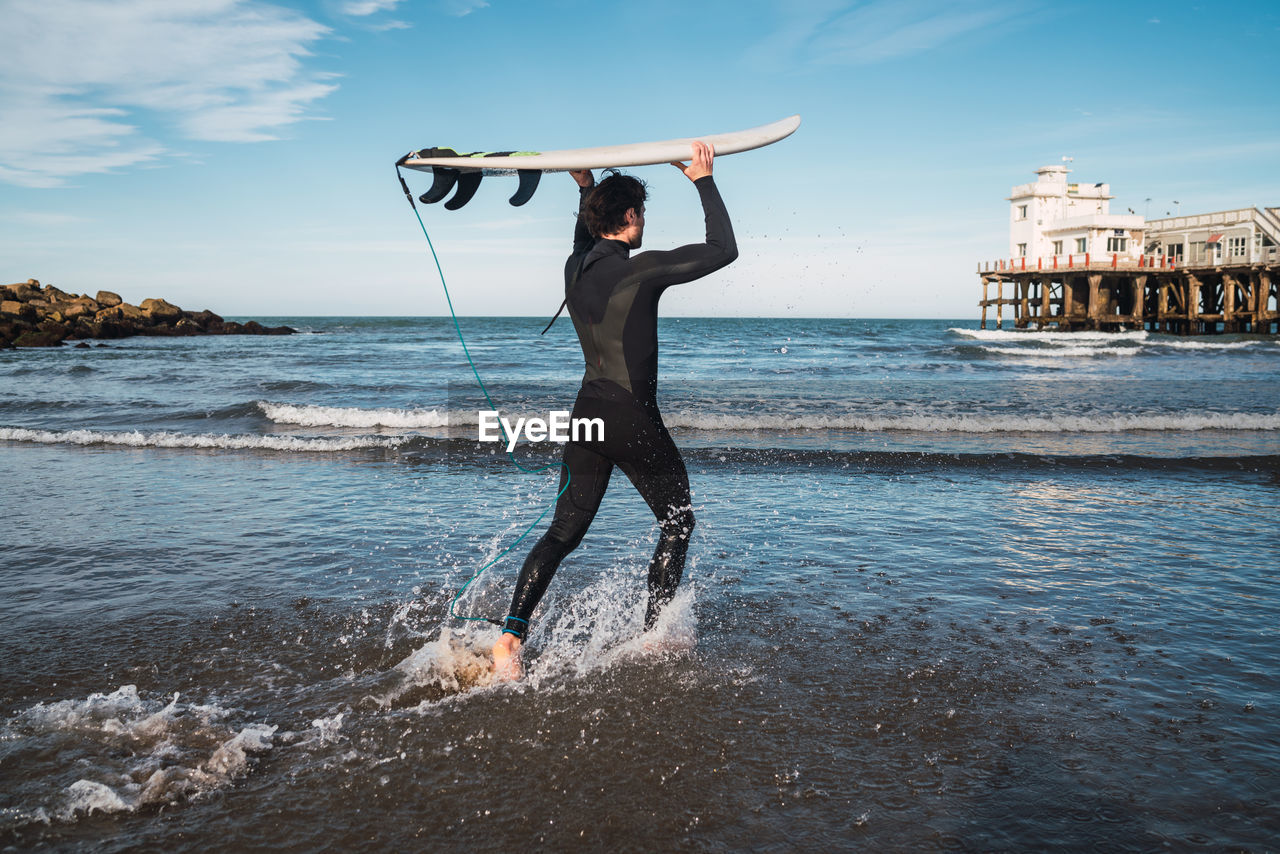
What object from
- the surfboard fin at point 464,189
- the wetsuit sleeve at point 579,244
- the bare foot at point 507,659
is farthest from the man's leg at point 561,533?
the surfboard fin at point 464,189

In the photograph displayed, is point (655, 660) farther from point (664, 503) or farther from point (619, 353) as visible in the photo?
point (619, 353)

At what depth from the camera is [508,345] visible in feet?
127

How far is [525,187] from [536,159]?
5.9 inches

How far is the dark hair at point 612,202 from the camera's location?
11.3 feet

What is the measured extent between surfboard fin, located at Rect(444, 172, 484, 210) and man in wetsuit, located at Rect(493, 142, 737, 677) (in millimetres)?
571

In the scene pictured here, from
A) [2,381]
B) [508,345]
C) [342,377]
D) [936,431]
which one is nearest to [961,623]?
[936,431]

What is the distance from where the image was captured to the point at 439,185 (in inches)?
147

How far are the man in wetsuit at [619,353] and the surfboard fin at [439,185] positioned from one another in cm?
63

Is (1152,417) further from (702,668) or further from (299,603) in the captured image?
(299,603)

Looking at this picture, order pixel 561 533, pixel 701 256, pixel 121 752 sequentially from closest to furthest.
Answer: pixel 121 752 → pixel 701 256 → pixel 561 533

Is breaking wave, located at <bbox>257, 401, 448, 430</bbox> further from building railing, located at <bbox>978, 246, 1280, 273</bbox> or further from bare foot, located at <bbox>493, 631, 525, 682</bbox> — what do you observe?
building railing, located at <bbox>978, 246, 1280, 273</bbox>

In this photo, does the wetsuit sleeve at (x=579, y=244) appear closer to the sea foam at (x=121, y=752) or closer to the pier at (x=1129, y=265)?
the sea foam at (x=121, y=752)

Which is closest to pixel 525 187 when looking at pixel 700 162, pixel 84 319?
pixel 700 162

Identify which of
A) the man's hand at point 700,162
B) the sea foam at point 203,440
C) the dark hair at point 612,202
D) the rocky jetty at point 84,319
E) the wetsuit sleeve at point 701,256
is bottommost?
the sea foam at point 203,440
